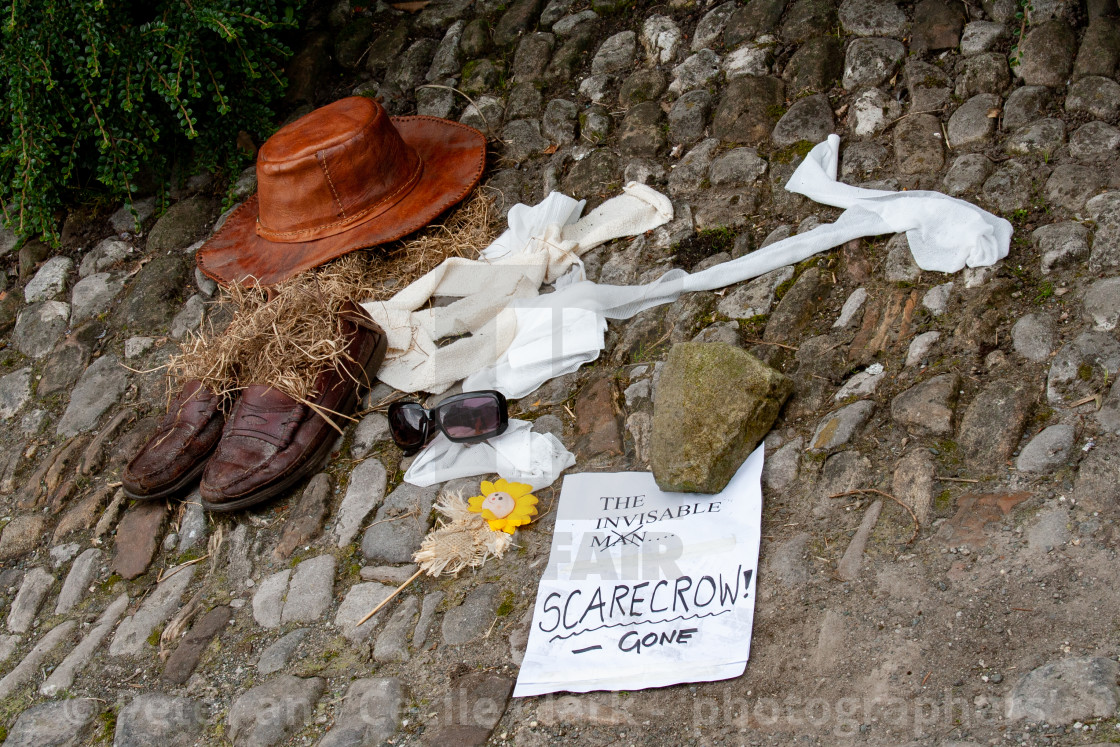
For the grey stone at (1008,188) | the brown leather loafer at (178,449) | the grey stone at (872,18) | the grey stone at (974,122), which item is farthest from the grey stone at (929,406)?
the brown leather loafer at (178,449)

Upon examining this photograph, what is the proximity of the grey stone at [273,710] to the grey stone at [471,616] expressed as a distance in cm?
32

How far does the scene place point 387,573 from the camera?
2.47 m

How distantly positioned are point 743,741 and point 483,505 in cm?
96

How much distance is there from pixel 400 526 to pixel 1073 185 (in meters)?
2.11

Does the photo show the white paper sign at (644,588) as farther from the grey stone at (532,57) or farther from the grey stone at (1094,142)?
the grey stone at (532,57)

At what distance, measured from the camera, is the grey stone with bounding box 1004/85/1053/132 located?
2.87 metres

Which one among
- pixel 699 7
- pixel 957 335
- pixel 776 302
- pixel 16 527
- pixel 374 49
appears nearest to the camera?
pixel 957 335

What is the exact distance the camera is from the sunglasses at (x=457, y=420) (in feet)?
8.98

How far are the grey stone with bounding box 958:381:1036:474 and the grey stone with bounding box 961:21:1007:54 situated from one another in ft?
4.83

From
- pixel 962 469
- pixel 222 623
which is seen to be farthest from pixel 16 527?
pixel 962 469

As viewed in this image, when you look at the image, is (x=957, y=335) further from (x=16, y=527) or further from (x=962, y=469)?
(x=16, y=527)

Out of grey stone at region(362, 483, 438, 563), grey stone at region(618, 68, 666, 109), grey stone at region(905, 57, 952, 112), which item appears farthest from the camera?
grey stone at region(618, 68, 666, 109)

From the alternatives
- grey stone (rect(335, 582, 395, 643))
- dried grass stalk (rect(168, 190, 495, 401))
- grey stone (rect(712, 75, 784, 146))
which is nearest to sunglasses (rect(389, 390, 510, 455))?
dried grass stalk (rect(168, 190, 495, 401))

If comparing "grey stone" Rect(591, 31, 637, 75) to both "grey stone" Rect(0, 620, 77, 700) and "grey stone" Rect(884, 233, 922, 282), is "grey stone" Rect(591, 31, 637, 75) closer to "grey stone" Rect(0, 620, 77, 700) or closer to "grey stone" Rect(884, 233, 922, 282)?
"grey stone" Rect(884, 233, 922, 282)
